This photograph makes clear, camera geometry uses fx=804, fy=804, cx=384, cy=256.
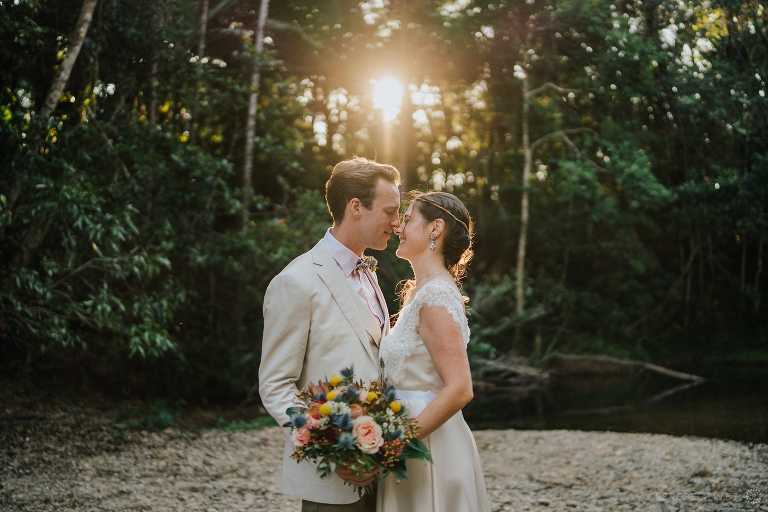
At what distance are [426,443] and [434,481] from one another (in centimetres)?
14

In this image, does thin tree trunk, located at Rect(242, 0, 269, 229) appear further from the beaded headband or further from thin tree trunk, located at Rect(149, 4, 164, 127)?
the beaded headband

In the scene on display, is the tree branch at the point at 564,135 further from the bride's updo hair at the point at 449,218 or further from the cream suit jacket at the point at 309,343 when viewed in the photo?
the cream suit jacket at the point at 309,343

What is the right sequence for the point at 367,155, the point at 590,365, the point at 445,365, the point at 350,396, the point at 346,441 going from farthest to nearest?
the point at 590,365, the point at 367,155, the point at 445,365, the point at 350,396, the point at 346,441

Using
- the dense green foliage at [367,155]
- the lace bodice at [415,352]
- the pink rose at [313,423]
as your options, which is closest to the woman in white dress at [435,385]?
→ the lace bodice at [415,352]

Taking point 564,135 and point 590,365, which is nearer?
point 564,135

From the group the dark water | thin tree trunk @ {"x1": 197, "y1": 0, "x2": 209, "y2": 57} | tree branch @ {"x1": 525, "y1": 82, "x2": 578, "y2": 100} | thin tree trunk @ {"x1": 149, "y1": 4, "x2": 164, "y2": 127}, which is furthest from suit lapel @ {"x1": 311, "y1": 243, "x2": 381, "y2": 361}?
tree branch @ {"x1": 525, "y1": 82, "x2": 578, "y2": 100}

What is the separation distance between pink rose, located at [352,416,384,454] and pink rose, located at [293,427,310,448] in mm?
164

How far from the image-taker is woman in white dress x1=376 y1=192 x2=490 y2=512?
114 inches

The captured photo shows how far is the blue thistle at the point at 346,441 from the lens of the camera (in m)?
2.62

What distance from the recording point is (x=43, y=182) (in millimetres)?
8430

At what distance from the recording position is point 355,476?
2.75m

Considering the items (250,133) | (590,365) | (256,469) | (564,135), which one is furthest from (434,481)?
(590,365)

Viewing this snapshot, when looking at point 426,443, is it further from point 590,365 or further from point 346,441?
point 590,365

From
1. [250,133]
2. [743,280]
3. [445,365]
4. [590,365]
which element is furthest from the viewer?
[743,280]
